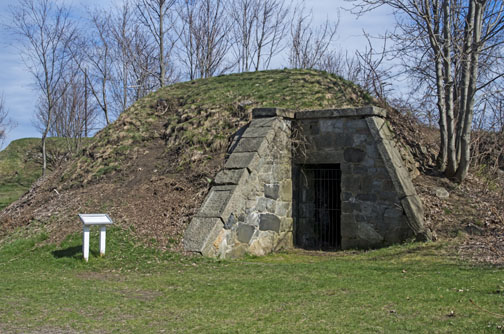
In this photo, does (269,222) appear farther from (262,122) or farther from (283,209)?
(262,122)

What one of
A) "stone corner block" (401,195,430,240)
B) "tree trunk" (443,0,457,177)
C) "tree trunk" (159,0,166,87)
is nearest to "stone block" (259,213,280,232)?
"stone corner block" (401,195,430,240)

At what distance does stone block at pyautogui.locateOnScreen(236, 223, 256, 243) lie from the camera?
907cm

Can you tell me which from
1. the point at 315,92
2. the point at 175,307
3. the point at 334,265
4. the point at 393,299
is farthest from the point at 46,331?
the point at 315,92

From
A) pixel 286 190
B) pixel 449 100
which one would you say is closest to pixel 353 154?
pixel 286 190

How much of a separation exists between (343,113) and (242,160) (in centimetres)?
230

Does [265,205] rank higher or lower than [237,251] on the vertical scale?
higher

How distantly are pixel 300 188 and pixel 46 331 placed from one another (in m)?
6.99

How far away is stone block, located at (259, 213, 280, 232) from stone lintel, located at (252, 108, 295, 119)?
2.14 m

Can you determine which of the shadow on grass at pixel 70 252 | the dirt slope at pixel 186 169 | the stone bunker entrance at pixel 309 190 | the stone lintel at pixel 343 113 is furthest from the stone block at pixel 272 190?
the shadow on grass at pixel 70 252

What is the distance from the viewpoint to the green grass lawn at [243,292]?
4.70m

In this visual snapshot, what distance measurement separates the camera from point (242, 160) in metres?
9.61

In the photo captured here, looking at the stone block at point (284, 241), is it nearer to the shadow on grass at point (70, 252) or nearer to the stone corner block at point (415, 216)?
the stone corner block at point (415, 216)

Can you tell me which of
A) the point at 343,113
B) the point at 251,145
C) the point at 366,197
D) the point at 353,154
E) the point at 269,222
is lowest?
the point at 269,222

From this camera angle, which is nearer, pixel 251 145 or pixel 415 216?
pixel 415 216
